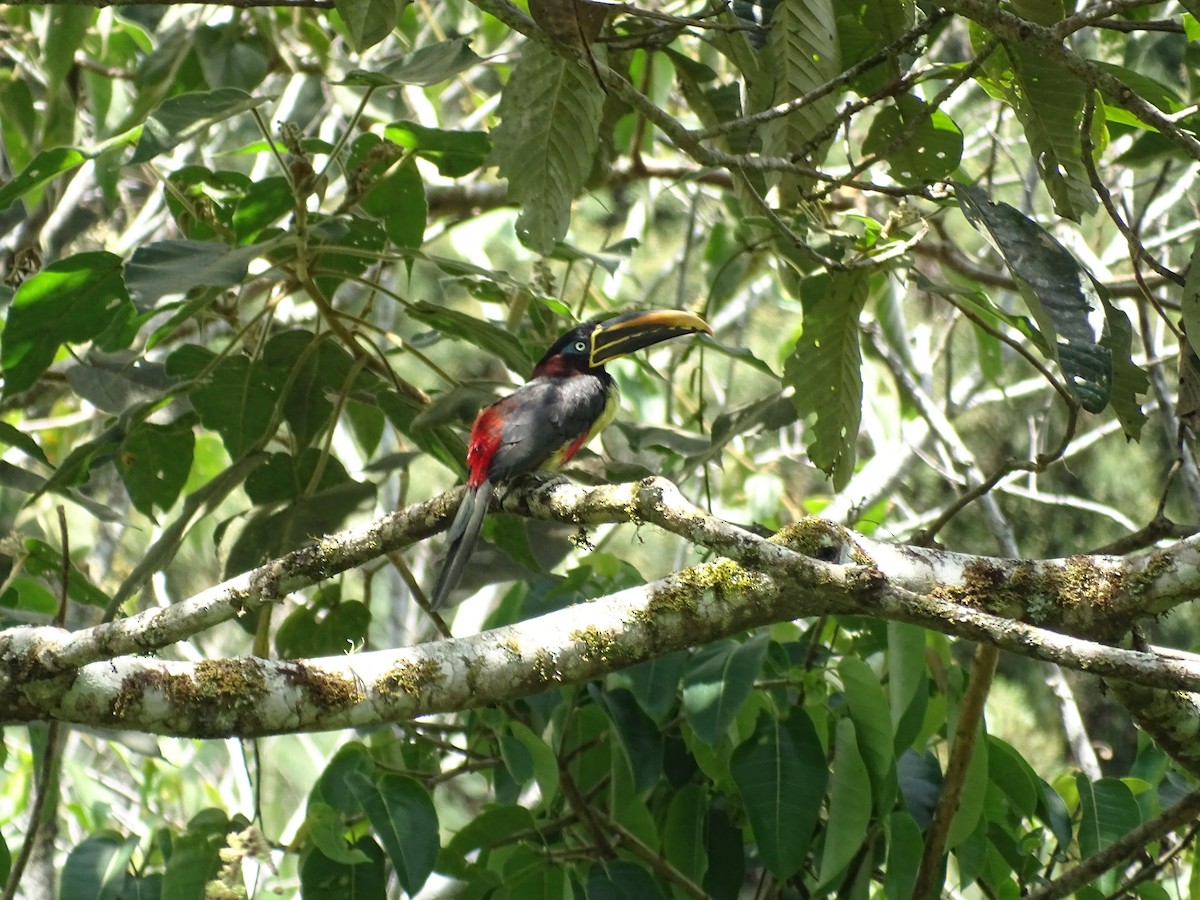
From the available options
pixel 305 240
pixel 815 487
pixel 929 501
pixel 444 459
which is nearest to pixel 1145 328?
pixel 444 459

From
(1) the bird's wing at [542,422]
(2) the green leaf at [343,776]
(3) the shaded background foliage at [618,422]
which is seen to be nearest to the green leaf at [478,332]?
(3) the shaded background foliage at [618,422]

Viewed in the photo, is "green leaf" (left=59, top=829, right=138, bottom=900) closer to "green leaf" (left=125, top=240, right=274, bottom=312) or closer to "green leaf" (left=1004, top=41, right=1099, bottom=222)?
"green leaf" (left=125, top=240, right=274, bottom=312)

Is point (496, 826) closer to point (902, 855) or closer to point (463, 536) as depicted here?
point (463, 536)

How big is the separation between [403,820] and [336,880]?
0.27 meters

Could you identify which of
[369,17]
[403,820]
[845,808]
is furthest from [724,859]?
[369,17]

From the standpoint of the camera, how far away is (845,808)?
2510 millimetres

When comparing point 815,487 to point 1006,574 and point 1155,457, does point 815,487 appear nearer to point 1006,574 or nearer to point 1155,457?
point 1155,457

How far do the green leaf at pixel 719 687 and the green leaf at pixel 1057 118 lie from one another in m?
1.06

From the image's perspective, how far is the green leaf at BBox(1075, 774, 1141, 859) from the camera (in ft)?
8.64

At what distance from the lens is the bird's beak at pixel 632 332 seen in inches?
166

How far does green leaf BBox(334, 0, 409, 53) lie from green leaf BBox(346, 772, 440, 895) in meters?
1.40

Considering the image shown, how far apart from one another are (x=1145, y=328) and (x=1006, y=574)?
1462 millimetres

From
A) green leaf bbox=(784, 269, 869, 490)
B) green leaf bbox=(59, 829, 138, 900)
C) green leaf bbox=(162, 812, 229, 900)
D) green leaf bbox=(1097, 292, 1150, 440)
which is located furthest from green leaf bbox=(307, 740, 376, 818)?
green leaf bbox=(1097, 292, 1150, 440)

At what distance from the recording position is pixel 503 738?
8.78 ft
